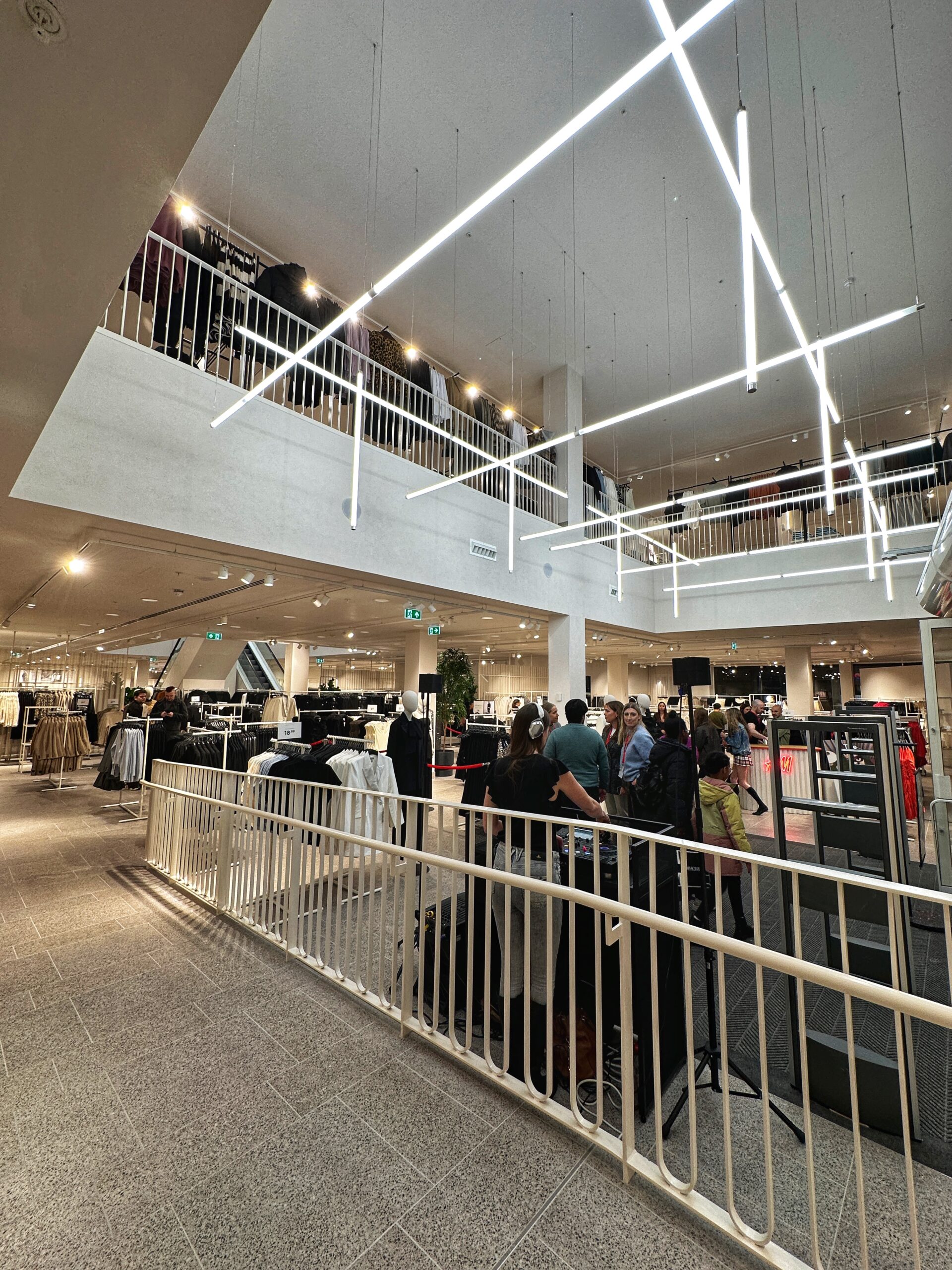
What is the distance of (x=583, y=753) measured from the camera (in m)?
4.34

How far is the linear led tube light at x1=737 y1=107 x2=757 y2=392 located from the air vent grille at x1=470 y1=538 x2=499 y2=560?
4.99 m

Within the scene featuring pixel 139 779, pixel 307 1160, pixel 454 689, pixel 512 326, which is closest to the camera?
pixel 307 1160

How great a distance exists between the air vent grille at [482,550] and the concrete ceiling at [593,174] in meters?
3.81

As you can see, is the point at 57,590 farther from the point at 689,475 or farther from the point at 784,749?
the point at 689,475

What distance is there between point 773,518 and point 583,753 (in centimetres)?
1072

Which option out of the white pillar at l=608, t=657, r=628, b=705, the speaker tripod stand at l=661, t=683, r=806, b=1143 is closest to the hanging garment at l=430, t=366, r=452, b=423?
the speaker tripod stand at l=661, t=683, r=806, b=1143

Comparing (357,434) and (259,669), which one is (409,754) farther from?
(259,669)

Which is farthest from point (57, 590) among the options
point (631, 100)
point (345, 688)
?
point (345, 688)

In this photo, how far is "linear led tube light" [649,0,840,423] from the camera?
6.50ft

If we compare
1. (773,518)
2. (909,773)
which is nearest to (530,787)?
(909,773)

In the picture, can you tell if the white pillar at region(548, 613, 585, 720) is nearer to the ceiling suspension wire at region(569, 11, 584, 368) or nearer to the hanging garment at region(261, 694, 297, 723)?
the ceiling suspension wire at region(569, 11, 584, 368)

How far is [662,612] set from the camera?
1293 cm

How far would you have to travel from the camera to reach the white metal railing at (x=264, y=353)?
5156 millimetres

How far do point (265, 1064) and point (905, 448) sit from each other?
7.16 meters
